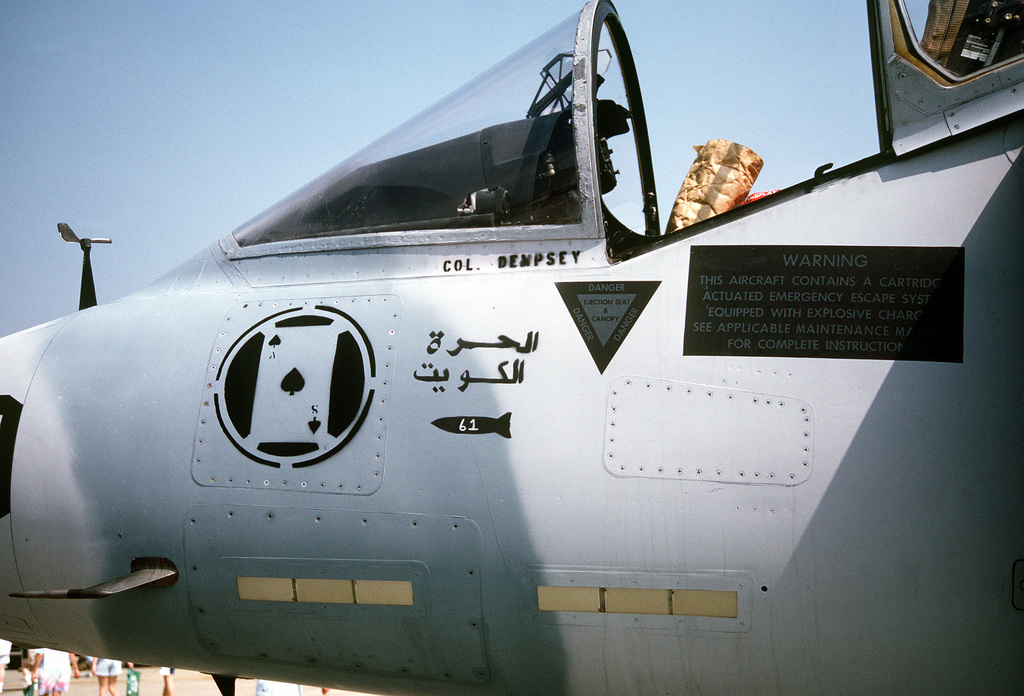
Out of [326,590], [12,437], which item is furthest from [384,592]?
[12,437]

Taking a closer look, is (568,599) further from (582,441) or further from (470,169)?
(470,169)

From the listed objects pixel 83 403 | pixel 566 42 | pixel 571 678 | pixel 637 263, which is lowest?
pixel 571 678

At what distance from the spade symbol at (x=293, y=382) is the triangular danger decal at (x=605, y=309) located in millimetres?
970

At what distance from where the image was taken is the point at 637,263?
2510mm

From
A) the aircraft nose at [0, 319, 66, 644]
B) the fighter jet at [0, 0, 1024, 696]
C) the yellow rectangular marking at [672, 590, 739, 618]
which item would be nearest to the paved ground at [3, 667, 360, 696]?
the aircraft nose at [0, 319, 66, 644]

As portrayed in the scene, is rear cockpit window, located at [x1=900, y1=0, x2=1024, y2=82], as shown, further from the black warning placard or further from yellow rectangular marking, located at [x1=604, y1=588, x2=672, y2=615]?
yellow rectangular marking, located at [x1=604, y1=588, x2=672, y2=615]

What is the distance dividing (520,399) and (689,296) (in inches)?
25.7

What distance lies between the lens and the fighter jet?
2178 mm

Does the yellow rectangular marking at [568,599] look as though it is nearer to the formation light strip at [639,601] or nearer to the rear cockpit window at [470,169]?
the formation light strip at [639,601]

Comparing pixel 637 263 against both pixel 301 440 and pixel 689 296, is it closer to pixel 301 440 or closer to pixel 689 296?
pixel 689 296

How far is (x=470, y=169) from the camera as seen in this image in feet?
9.73

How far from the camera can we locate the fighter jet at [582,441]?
2.18 metres

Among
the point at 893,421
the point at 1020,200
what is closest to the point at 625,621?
the point at 893,421

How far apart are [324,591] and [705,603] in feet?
4.11
